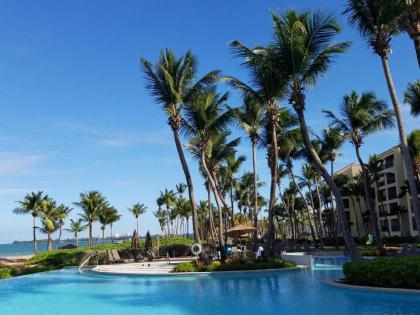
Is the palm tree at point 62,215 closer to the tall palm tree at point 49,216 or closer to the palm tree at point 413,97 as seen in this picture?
the tall palm tree at point 49,216

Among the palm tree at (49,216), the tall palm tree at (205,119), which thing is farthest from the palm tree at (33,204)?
the tall palm tree at (205,119)

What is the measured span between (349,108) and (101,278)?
21.7 meters

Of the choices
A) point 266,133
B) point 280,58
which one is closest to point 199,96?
point 266,133

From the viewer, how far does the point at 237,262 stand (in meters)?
24.7

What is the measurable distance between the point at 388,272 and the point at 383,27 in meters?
10.4

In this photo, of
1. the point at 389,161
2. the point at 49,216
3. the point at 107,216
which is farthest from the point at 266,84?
the point at 107,216

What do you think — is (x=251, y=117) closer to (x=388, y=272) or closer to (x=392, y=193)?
(x=388, y=272)

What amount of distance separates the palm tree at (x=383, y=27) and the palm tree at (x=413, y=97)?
1791 centimetres

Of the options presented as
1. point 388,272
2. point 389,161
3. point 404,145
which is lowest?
point 388,272

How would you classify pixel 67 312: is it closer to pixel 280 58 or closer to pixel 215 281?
pixel 215 281

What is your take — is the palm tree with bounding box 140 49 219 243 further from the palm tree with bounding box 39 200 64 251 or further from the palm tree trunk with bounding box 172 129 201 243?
the palm tree with bounding box 39 200 64 251

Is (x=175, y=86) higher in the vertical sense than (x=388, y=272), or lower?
higher

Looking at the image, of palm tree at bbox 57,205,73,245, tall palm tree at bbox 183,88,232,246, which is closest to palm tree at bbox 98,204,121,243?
palm tree at bbox 57,205,73,245

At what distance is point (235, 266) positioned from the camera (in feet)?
78.5
